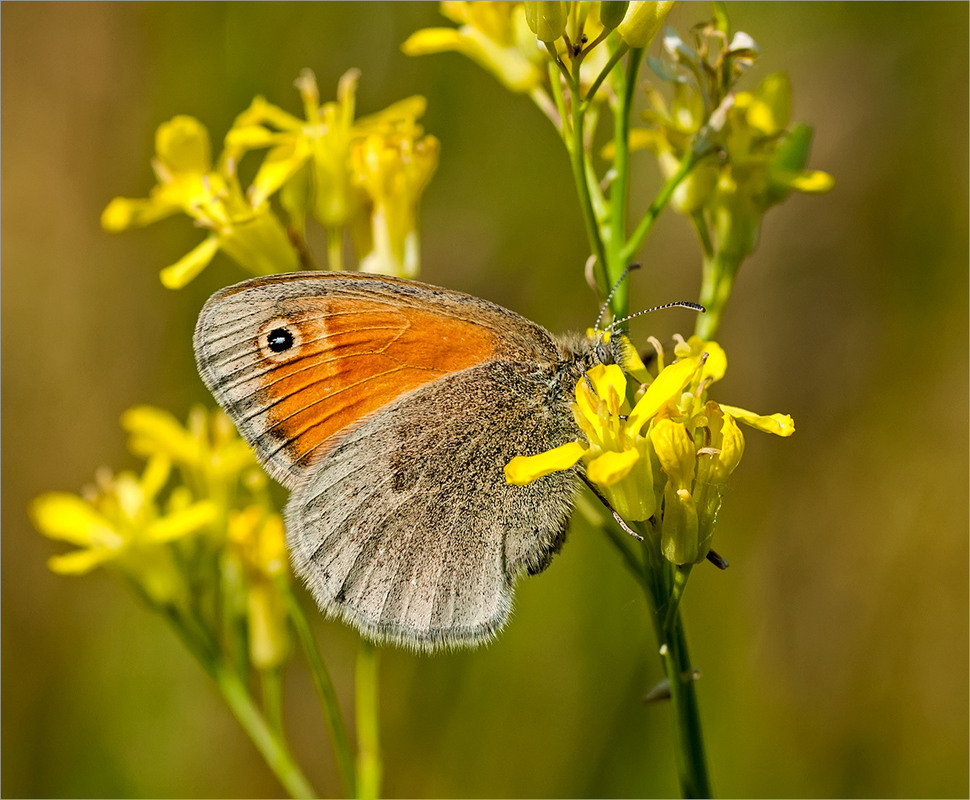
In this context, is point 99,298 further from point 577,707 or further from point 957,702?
point 957,702

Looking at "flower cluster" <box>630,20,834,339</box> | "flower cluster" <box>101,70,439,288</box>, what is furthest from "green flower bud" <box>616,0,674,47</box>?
"flower cluster" <box>101,70,439,288</box>

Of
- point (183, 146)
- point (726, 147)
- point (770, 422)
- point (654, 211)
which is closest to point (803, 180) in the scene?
point (726, 147)

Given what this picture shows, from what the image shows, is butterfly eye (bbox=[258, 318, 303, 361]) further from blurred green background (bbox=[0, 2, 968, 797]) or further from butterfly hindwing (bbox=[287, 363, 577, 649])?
blurred green background (bbox=[0, 2, 968, 797])

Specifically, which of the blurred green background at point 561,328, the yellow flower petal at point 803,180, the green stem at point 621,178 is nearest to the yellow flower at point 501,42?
the green stem at point 621,178

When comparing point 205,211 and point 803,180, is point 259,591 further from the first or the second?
point 803,180

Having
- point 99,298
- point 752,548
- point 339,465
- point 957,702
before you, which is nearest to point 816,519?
point 752,548
